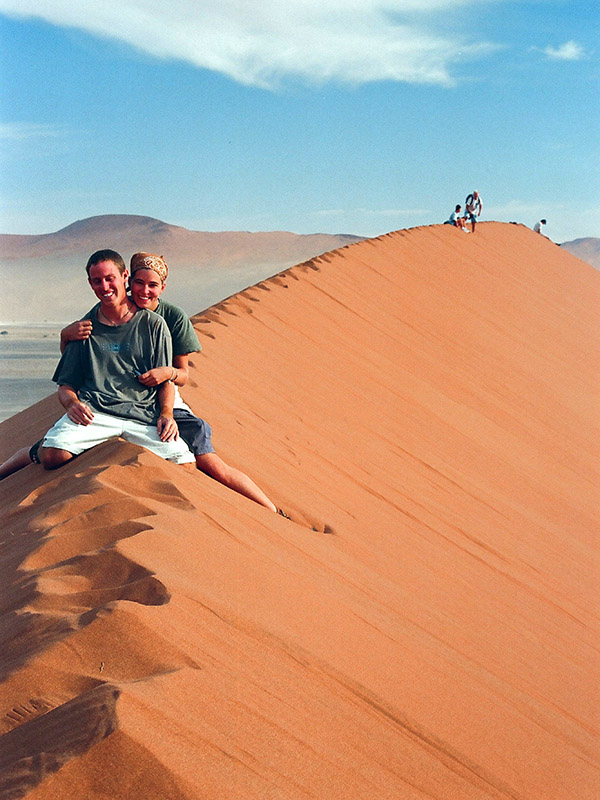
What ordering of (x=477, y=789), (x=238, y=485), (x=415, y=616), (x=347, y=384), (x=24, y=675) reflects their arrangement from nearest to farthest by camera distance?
(x=24, y=675)
(x=477, y=789)
(x=415, y=616)
(x=238, y=485)
(x=347, y=384)

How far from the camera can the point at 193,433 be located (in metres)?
4.50

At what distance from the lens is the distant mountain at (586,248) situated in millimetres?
115812

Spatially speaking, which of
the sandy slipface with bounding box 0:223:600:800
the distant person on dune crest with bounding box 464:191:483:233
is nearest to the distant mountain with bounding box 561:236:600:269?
the distant person on dune crest with bounding box 464:191:483:233

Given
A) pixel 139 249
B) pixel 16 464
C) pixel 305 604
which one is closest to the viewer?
pixel 305 604

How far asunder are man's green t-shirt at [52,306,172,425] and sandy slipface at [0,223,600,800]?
308 mm

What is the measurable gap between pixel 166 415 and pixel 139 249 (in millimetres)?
80749

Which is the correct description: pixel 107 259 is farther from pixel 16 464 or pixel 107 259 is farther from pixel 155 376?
pixel 16 464

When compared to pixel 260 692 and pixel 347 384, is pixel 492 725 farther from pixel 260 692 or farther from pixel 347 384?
pixel 347 384

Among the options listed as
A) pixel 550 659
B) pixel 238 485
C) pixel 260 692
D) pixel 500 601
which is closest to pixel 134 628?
pixel 260 692

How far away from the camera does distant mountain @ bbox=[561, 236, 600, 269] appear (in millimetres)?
115812

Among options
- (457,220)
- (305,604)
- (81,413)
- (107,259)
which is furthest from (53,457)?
(457,220)

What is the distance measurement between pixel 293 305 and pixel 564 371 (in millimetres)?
4113

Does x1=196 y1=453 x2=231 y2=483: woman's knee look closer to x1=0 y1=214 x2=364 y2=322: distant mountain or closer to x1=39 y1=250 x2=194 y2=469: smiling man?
x1=39 y1=250 x2=194 y2=469: smiling man

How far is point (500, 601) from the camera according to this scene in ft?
15.1
